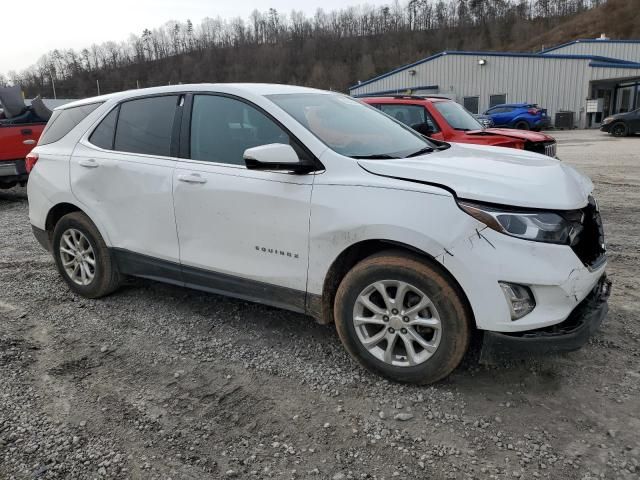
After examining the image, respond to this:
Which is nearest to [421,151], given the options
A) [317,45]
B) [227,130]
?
[227,130]

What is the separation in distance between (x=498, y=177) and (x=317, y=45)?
376 feet

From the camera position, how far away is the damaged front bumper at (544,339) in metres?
2.72

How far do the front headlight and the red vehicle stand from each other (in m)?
8.76

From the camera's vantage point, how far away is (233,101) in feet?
11.9

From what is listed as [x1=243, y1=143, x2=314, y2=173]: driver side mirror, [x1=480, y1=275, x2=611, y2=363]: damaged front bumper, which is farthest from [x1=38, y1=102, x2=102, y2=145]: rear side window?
[x1=480, y1=275, x2=611, y2=363]: damaged front bumper

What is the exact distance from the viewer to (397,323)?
299cm

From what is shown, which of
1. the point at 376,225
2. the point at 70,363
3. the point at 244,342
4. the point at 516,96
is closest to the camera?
the point at 376,225

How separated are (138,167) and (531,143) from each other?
662 centimetres

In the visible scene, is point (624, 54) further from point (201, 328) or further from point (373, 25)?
point (373, 25)

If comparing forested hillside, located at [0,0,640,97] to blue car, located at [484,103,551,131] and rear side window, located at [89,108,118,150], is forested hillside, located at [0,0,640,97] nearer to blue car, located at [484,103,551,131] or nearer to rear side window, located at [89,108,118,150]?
blue car, located at [484,103,551,131]

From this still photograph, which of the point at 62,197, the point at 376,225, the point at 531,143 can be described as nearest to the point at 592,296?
the point at 376,225

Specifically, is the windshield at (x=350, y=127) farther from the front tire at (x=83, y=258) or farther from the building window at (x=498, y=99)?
the building window at (x=498, y=99)

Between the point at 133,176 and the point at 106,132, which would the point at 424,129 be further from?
the point at 133,176

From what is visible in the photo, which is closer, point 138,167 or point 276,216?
point 276,216
